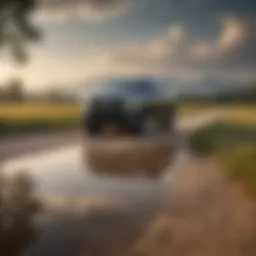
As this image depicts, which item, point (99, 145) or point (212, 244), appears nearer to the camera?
point (212, 244)

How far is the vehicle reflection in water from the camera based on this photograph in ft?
3.30

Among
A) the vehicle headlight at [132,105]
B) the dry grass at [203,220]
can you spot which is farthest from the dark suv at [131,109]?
the dry grass at [203,220]

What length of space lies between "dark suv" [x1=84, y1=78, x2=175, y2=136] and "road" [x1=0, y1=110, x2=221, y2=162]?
0.03m

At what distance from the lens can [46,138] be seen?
1091mm

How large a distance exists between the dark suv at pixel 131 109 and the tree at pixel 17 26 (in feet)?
0.62

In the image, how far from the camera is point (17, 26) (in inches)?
42.7

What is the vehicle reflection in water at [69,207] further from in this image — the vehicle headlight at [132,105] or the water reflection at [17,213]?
the vehicle headlight at [132,105]

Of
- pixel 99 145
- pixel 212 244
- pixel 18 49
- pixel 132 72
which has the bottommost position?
pixel 212 244

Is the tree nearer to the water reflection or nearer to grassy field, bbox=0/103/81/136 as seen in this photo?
grassy field, bbox=0/103/81/136

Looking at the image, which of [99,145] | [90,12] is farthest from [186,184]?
[90,12]

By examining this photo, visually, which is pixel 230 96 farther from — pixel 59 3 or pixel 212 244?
pixel 59 3

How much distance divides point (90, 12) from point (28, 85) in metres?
0.21

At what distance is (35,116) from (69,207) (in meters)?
0.22

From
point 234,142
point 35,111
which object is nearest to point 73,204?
point 35,111
